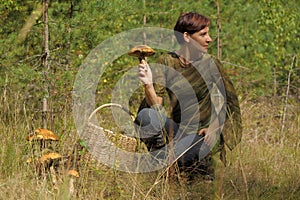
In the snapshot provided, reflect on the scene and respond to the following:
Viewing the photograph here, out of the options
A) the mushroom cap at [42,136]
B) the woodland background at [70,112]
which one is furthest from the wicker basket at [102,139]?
the mushroom cap at [42,136]

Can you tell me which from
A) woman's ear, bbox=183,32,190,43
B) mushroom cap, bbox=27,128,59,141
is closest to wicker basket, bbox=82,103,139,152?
mushroom cap, bbox=27,128,59,141

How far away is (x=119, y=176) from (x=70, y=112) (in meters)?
1.01

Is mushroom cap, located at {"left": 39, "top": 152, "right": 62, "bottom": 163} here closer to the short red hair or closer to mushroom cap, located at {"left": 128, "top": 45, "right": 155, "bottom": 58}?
mushroom cap, located at {"left": 128, "top": 45, "right": 155, "bottom": 58}

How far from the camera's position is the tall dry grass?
9.35ft

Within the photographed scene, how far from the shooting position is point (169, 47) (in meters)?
5.95

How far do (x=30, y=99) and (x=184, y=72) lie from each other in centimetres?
152

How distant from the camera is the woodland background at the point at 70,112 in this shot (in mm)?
3045

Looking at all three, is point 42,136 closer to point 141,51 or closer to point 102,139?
point 102,139

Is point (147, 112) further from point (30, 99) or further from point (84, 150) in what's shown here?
point (30, 99)

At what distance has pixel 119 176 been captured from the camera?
3227 millimetres

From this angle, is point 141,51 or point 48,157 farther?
point 141,51

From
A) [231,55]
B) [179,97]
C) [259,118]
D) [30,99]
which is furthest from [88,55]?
[231,55]

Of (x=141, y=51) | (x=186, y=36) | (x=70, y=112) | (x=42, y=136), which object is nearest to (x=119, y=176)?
(x=42, y=136)

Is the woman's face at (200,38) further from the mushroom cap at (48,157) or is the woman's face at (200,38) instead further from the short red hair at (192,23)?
→ the mushroom cap at (48,157)
